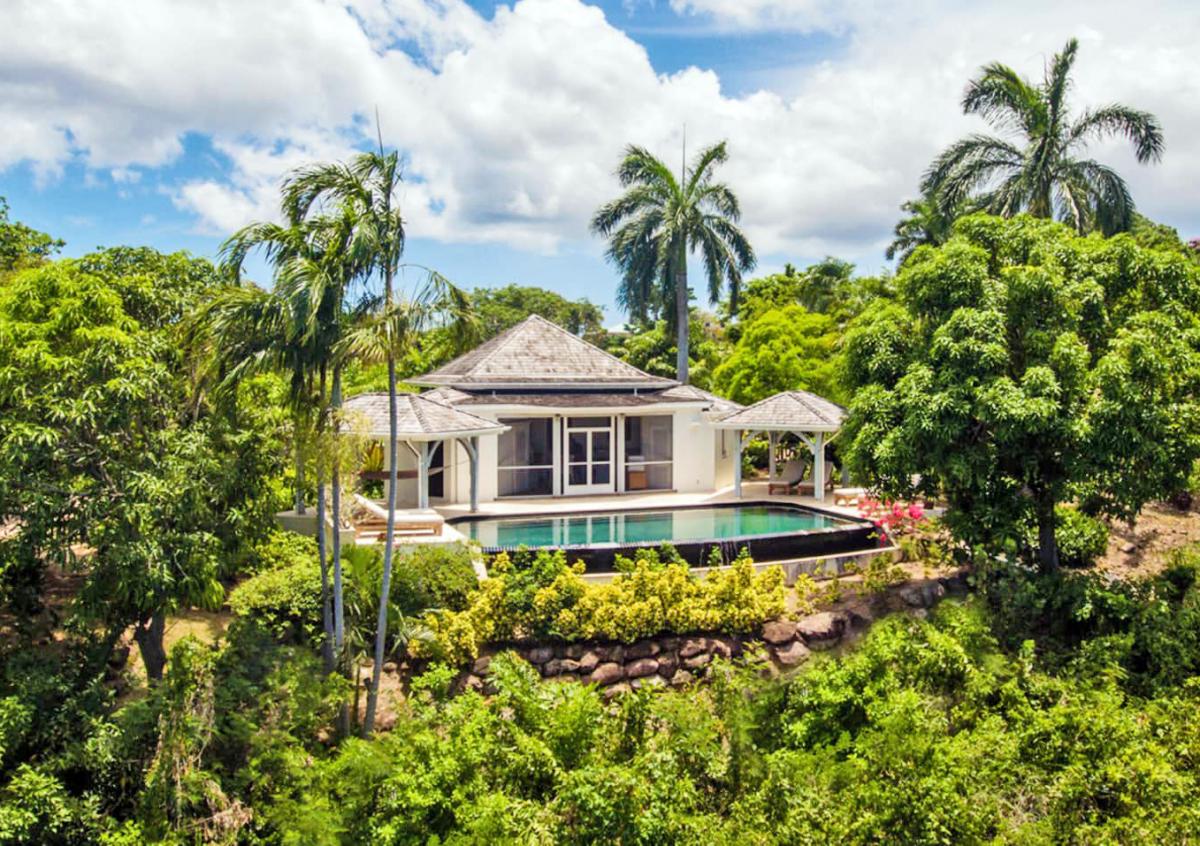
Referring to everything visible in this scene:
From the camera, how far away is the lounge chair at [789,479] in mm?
23062

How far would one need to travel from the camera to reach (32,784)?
9055 millimetres

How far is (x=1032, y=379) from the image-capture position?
41.5 ft

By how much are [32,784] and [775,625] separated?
33.5 feet

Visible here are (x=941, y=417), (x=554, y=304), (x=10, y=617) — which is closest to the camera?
(x=10, y=617)

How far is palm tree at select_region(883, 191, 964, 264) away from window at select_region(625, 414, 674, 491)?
28.9 ft

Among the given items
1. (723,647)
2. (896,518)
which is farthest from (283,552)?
(896,518)

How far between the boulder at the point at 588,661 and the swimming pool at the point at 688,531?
234 centimetres

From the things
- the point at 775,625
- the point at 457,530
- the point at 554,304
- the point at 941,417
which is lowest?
the point at 775,625

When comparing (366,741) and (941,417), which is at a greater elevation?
(941,417)

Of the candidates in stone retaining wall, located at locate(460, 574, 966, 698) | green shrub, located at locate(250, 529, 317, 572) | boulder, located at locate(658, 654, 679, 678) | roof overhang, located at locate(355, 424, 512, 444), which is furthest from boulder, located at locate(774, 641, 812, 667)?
roof overhang, located at locate(355, 424, 512, 444)

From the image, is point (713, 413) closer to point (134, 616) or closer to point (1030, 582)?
point (1030, 582)

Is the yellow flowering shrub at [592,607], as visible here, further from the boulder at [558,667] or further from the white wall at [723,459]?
the white wall at [723,459]

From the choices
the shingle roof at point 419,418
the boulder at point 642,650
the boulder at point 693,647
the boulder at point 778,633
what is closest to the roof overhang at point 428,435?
the shingle roof at point 419,418

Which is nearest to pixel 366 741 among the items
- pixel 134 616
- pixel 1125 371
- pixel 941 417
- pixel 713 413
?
pixel 134 616
